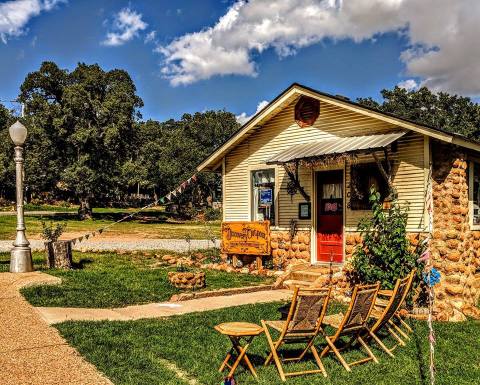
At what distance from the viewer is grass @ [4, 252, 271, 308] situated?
9.58 m

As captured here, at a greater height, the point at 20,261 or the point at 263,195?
the point at 263,195

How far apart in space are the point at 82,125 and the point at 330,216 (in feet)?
86.0

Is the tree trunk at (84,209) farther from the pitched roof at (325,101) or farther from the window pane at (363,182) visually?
the window pane at (363,182)

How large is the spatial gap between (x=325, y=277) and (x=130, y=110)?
2861 centimetres

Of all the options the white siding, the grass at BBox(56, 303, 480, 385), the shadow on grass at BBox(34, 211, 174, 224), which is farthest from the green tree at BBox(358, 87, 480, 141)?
the grass at BBox(56, 303, 480, 385)

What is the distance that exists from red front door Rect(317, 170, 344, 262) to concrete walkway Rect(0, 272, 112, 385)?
7286 mm

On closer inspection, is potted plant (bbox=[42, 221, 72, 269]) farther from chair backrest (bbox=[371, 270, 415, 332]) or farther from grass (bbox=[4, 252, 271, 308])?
chair backrest (bbox=[371, 270, 415, 332])

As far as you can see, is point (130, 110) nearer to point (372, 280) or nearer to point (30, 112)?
point (30, 112)

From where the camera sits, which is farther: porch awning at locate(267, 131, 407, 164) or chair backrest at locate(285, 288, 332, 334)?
porch awning at locate(267, 131, 407, 164)

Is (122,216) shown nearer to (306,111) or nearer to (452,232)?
(306,111)

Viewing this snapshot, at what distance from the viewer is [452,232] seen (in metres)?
10.0

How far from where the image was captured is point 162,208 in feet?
187

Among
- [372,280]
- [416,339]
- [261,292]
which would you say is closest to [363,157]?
[372,280]

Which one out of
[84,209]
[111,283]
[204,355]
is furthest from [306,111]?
[84,209]
